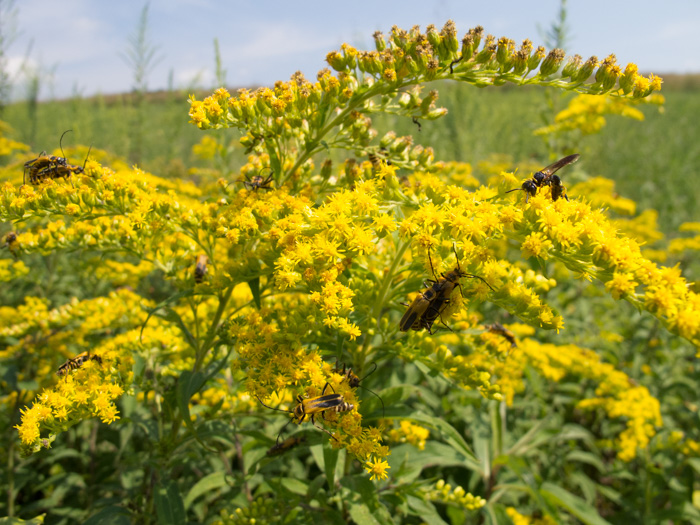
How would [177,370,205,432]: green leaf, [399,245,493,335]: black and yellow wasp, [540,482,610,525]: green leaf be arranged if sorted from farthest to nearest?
[540,482,610,525]: green leaf
[177,370,205,432]: green leaf
[399,245,493,335]: black and yellow wasp

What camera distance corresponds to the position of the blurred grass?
1093 centimetres

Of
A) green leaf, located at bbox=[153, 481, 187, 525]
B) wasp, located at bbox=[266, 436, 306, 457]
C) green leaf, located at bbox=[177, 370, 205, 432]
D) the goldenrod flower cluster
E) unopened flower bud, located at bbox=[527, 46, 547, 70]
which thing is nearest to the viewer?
green leaf, located at bbox=[177, 370, 205, 432]

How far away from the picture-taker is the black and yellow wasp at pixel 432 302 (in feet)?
6.68

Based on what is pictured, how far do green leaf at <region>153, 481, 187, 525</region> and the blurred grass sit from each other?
5.44 metres

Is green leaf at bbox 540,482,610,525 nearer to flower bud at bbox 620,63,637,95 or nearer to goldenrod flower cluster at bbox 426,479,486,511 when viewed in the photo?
goldenrod flower cluster at bbox 426,479,486,511

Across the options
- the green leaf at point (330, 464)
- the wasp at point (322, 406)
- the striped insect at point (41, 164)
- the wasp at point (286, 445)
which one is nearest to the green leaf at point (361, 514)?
the green leaf at point (330, 464)

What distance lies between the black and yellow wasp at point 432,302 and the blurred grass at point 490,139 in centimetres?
567

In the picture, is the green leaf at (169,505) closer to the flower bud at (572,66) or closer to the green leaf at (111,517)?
Result: the green leaf at (111,517)

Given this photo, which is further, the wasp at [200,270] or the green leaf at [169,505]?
the wasp at [200,270]

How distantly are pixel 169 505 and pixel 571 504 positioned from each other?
3.24m

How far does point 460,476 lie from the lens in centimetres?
427

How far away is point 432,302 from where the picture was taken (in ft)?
6.66

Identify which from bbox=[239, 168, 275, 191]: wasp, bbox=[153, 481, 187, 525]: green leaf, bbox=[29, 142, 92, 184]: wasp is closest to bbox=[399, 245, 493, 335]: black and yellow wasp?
bbox=[239, 168, 275, 191]: wasp

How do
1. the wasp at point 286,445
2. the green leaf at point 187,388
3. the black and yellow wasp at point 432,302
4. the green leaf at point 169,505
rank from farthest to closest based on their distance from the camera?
the wasp at point 286,445
the green leaf at point 169,505
the green leaf at point 187,388
the black and yellow wasp at point 432,302
